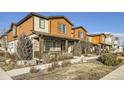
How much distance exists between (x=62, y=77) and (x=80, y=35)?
21.6 m

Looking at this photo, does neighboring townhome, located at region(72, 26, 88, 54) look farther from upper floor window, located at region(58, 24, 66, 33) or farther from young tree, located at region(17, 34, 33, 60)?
young tree, located at region(17, 34, 33, 60)

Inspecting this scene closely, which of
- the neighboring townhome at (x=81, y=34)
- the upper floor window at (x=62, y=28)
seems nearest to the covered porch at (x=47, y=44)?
the upper floor window at (x=62, y=28)

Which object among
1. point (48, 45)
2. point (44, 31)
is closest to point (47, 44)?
point (48, 45)

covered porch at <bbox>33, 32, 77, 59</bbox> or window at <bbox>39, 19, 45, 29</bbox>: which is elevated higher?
window at <bbox>39, 19, 45, 29</bbox>

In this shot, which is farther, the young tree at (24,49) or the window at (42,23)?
the window at (42,23)

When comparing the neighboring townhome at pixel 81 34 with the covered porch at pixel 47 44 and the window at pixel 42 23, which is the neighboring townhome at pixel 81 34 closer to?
the covered porch at pixel 47 44

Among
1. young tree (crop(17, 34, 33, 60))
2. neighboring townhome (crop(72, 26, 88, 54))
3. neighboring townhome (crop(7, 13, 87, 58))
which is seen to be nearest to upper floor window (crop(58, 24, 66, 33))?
neighboring townhome (crop(7, 13, 87, 58))

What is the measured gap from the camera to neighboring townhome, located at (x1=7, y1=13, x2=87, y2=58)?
65.2ft

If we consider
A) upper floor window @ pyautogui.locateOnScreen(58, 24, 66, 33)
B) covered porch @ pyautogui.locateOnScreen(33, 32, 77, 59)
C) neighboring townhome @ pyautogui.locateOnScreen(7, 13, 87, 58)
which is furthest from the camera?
upper floor window @ pyautogui.locateOnScreen(58, 24, 66, 33)

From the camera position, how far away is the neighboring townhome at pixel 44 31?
1986 centimetres
